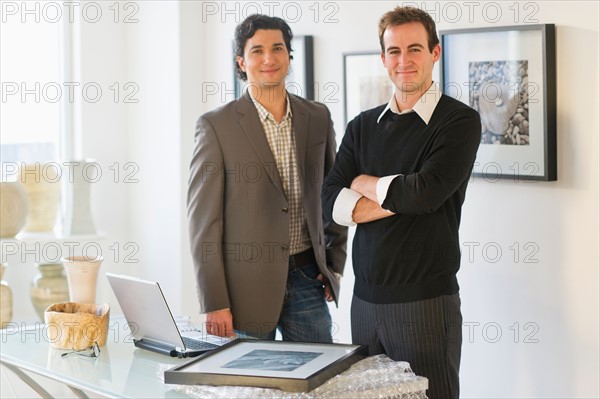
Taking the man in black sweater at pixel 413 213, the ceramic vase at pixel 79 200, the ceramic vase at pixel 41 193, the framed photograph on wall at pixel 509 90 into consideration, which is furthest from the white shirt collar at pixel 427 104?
the ceramic vase at pixel 41 193

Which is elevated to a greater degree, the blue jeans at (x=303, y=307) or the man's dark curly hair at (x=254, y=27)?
the man's dark curly hair at (x=254, y=27)

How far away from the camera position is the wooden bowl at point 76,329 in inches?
110

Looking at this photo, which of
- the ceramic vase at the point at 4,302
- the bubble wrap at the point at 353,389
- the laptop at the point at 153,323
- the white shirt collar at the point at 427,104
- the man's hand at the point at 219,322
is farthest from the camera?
the ceramic vase at the point at 4,302

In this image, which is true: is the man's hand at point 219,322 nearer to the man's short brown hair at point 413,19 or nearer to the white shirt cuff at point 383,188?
the white shirt cuff at point 383,188

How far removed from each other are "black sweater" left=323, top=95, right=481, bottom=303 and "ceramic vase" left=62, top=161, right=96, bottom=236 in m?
2.18

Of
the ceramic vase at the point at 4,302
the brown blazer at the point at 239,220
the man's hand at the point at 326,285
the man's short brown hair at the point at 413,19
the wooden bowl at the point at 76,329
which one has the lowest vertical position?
the ceramic vase at the point at 4,302

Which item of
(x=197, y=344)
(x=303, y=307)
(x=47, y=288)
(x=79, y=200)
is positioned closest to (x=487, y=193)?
(x=303, y=307)

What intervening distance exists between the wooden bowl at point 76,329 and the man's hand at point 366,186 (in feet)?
2.85

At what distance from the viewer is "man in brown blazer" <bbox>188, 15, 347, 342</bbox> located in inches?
125

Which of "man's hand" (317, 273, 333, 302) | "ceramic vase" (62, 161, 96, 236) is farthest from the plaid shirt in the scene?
"ceramic vase" (62, 161, 96, 236)

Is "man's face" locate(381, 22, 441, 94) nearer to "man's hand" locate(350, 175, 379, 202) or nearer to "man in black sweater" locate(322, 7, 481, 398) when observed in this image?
"man in black sweater" locate(322, 7, 481, 398)

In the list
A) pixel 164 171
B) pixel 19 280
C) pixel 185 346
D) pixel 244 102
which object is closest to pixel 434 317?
pixel 185 346

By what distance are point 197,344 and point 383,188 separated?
724 millimetres

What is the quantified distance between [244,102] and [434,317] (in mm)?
1016
